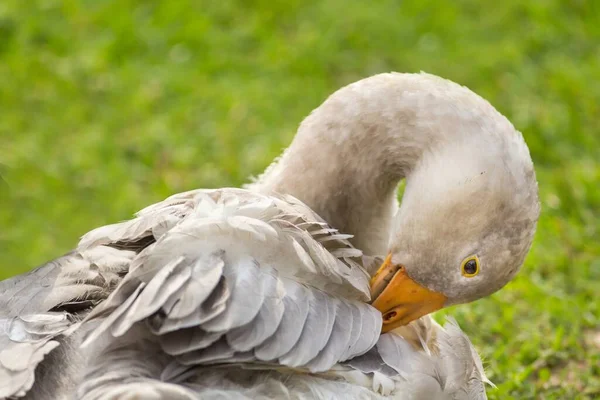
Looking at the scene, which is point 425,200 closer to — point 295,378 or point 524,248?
point 524,248

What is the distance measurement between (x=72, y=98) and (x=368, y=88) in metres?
3.68

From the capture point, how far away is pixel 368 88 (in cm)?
383

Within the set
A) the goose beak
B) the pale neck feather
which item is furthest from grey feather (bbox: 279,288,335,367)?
the pale neck feather

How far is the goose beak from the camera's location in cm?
343

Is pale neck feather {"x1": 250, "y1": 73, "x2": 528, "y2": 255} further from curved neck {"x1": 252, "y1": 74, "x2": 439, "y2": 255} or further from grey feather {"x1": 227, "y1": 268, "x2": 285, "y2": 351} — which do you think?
grey feather {"x1": 227, "y1": 268, "x2": 285, "y2": 351}

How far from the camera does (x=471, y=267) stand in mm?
3350

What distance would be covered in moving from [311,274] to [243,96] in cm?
396

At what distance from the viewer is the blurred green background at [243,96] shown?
5633mm

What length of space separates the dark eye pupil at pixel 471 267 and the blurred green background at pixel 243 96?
1466 millimetres

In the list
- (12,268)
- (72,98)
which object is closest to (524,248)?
(12,268)

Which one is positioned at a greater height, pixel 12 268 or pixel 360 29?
pixel 360 29

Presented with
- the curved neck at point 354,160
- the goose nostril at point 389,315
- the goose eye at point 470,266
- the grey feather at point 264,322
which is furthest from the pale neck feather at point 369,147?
the grey feather at point 264,322

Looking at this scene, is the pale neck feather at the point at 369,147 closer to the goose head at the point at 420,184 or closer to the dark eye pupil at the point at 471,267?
the goose head at the point at 420,184

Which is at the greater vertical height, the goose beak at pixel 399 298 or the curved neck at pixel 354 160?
the curved neck at pixel 354 160
